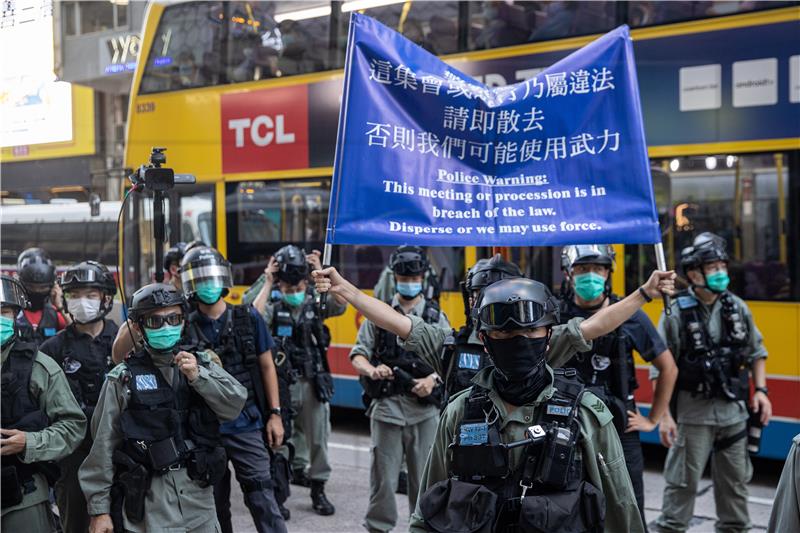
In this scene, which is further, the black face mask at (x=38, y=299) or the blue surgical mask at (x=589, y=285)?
the black face mask at (x=38, y=299)

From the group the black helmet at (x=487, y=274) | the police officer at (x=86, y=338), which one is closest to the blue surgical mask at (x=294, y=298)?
the police officer at (x=86, y=338)

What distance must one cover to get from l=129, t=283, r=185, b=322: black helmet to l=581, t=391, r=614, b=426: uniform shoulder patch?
6.70 feet

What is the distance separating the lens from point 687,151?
7.10 meters

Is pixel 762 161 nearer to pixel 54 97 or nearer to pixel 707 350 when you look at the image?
pixel 707 350

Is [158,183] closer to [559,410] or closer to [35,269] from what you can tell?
[35,269]

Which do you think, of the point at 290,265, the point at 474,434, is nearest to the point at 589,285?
the point at 474,434

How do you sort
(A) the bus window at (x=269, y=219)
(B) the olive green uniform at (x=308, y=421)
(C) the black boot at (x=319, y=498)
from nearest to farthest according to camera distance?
(C) the black boot at (x=319, y=498) → (B) the olive green uniform at (x=308, y=421) → (A) the bus window at (x=269, y=219)

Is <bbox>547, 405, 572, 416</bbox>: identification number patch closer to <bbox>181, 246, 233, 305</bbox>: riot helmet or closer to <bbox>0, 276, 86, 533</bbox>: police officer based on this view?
<bbox>0, 276, 86, 533</bbox>: police officer

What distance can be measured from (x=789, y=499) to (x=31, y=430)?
3052 mm

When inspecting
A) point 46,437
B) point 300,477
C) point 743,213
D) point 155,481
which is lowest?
point 300,477

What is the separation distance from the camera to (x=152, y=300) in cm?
396

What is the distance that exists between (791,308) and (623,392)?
9.27 ft

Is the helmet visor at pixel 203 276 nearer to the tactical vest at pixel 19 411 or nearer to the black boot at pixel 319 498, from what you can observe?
the tactical vest at pixel 19 411

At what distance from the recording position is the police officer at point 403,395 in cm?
548
